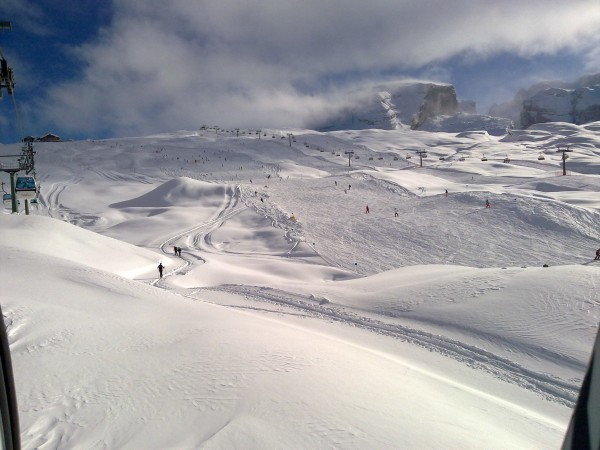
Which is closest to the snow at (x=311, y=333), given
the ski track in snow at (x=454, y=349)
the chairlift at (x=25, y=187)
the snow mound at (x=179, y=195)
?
the ski track in snow at (x=454, y=349)

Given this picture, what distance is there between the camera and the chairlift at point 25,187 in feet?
88.9

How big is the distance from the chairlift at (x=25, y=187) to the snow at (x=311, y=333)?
5.18 meters

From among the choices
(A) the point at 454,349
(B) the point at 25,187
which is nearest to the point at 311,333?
(A) the point at 454,349

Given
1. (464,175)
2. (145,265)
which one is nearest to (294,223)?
(145,265)

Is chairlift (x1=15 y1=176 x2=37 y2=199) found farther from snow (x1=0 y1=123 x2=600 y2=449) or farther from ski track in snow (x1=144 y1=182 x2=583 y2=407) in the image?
ski track in snow (x1=144 y1=182 x2=583 y2=407)

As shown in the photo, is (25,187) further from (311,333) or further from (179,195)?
(311,333)

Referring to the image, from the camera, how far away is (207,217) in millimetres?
38031

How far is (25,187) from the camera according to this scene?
89.7 feet

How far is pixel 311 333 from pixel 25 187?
26.3 meters

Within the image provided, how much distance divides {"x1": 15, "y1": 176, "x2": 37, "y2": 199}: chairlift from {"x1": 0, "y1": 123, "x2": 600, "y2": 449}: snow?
17.0ft

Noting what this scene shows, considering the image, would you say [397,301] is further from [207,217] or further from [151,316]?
[207,217]

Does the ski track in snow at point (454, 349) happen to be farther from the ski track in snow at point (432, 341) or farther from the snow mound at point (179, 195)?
the snow mound at point (179, 195)

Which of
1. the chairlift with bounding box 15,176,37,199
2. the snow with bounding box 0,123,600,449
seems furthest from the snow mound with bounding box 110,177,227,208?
the chairlift with bounding box 15,176,37,199

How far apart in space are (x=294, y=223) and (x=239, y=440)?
94.2 ft
